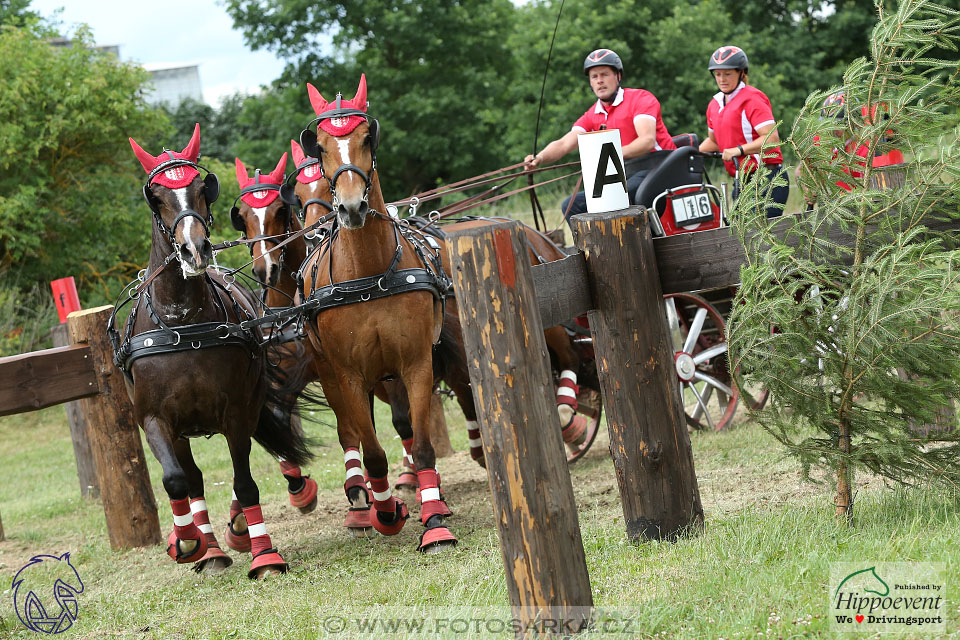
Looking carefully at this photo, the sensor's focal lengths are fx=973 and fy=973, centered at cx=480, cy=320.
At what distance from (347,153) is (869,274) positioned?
2507 millimetres

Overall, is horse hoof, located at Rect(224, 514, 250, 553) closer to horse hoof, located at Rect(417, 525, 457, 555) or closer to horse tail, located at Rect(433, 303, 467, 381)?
horse hoof, located at Rect(417, 525, 457, 555)

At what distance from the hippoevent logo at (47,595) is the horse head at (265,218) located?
2.11 meters

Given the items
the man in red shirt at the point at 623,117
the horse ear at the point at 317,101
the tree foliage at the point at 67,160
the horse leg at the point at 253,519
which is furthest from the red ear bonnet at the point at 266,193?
the tree foliage at the point at 67,160

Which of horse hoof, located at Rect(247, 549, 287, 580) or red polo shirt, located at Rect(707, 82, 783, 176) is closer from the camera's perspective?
horse hoof, located at Rect(247, 549, 287, 580)

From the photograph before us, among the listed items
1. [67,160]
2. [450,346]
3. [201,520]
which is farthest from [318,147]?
[67,160]

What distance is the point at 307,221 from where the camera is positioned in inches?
243

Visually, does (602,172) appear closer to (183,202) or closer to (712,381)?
(183,202)

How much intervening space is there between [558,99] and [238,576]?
56.8 feet

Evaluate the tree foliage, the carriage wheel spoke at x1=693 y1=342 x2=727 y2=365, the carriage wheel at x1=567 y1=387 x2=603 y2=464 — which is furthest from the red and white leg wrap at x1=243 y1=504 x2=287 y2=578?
the tree foliage

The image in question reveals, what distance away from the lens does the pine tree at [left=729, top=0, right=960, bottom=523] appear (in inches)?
130

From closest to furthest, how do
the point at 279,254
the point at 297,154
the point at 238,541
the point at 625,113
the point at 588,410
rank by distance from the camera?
the point at 238,541 → the point at 279,254 → the point at 297,154 → the point at 625,113 → the point at 588,410

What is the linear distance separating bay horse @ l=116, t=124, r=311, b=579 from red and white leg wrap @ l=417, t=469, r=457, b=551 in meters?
0.77

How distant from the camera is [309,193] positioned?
20.4 ft

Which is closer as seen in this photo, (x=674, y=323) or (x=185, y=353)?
(x=185, y=353)
